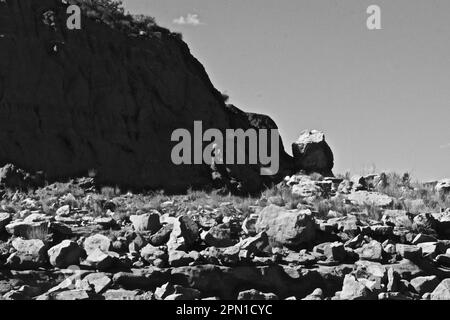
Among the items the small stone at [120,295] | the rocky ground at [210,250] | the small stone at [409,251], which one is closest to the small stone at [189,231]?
the rocky ground at [210,250]

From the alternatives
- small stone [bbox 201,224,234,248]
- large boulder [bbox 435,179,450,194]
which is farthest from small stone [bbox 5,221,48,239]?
large boulder [bbox 435,179,450,194]

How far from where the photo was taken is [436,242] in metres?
17.0

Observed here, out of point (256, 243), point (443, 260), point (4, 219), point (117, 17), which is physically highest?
point (117, 17)

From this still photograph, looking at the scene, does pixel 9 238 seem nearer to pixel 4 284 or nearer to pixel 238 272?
pixel 4 284

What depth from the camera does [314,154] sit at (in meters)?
24.9

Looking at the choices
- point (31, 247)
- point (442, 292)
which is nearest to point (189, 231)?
point (31, 247)

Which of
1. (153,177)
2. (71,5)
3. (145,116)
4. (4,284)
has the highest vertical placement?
(71,5)

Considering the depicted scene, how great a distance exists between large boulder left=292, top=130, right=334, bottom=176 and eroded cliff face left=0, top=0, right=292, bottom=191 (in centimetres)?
209

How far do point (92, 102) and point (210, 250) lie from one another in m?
7.79

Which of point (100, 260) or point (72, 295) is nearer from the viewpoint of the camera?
point (72, 295)

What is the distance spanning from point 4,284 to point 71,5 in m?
10.6

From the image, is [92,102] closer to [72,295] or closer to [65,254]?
[65,254]

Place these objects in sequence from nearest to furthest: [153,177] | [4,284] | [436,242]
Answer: [4,284], [436,242], [153,177]

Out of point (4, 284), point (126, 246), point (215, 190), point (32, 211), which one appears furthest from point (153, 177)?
point (4, 284)
